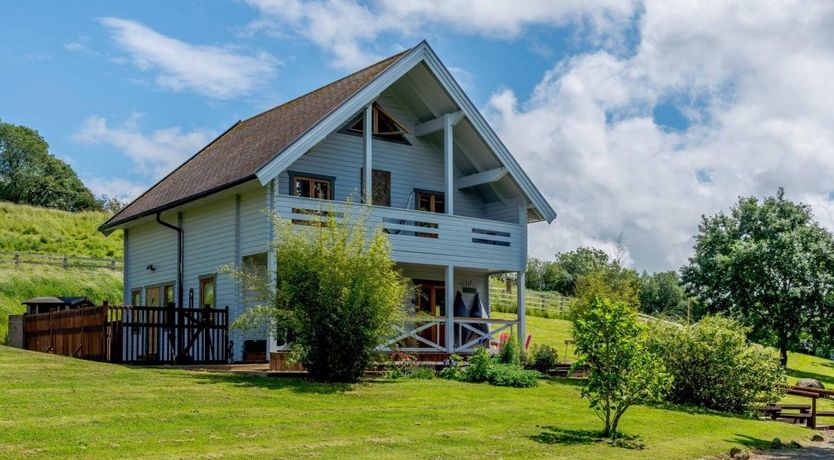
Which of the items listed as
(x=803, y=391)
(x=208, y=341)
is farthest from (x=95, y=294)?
(x=803, y=391)

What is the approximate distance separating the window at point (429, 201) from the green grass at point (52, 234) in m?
26.9

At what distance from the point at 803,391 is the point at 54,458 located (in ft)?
62.0

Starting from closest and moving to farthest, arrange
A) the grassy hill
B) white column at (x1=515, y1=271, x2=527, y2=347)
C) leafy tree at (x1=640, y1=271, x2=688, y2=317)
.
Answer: white column at (x1=515, y1=271, x2=527, y2=347), the grassy hill, leafy tree at (x1=640, y1=271, x2=688, y2=317)

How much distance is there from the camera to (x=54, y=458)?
37.4ft

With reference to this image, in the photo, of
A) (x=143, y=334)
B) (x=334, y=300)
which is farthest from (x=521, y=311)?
(x=143, y=334)

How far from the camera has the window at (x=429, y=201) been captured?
96.9ft

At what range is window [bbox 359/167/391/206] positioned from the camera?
28.3m

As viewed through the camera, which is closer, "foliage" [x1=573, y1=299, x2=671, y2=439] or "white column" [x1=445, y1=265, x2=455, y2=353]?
"foliage" [x1=573, y1=299, x2=671, y2=439]

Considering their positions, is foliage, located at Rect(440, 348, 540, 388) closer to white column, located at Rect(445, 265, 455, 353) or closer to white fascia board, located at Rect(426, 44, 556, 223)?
white column, located at Rect(445, 265, 455, 353)

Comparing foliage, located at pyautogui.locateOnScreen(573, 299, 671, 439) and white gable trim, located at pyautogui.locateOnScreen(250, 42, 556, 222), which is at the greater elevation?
white gable trim, located at pyautogui.locateOnScreen(250, 42, 556, 222)

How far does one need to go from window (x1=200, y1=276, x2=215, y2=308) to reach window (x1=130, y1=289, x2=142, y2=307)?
5.41 meters

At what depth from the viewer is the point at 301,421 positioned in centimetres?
1518

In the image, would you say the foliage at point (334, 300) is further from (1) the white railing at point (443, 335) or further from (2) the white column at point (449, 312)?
(2) the white column at point (449, 312)

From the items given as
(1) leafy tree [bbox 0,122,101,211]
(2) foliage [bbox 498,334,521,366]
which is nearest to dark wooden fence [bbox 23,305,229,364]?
(2) foliage [bbox 498,334,521,366]
